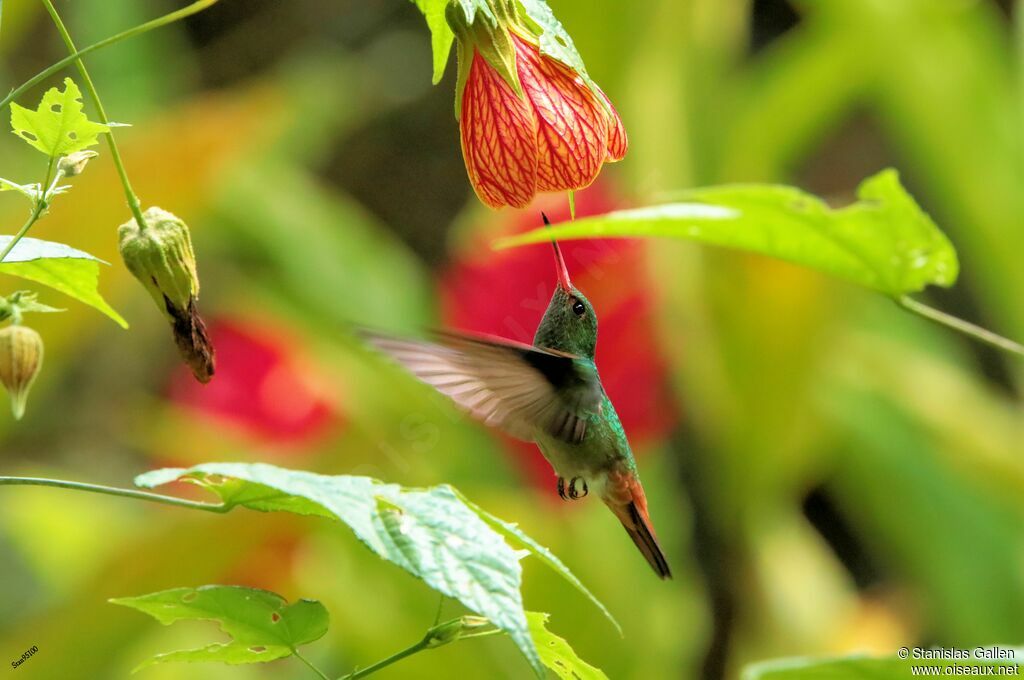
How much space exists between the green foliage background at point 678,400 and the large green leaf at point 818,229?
641 mm

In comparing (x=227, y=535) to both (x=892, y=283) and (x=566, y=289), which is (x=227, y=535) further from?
(x=892, y=283)

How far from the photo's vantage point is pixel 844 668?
21.0 inches

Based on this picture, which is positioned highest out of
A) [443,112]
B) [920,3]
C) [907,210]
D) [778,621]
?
[907,210]

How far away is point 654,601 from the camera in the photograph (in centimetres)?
172

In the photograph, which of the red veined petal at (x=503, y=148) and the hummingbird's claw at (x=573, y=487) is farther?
the hummingbird's claw at (x=573, y=487)

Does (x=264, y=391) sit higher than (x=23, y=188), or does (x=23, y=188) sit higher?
(x=23, y=188)

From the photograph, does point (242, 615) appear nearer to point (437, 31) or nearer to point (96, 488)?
point (96, 488)

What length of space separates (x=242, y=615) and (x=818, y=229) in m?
0.35

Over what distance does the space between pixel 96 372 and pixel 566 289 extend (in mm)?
2417

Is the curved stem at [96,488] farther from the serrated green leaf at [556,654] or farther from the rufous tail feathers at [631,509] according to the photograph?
the rufous tail feathers at [631,509]

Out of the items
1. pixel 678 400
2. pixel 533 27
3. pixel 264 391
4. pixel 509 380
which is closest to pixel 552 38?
pixel 533 27

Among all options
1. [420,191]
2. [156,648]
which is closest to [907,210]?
[156,648]

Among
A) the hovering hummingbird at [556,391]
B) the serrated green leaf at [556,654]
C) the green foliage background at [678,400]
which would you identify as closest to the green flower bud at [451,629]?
the serrated green leaf at [556,654]

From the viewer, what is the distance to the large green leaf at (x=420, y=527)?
482mm
